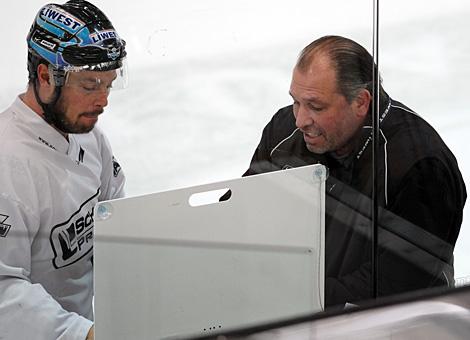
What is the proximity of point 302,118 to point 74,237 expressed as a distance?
A: 687 mm

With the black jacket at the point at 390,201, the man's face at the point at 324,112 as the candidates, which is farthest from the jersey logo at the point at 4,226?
the man's face at the point at 324,112

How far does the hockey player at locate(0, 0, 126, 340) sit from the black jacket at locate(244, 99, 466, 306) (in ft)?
1.38

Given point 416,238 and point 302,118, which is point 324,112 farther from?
point 416,238

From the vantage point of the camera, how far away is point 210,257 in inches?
85.8

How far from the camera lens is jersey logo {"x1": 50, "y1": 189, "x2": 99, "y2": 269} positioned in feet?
6.56

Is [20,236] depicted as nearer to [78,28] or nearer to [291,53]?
[78,28]

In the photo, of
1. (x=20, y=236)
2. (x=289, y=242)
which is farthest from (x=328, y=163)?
(x=20, y=236)

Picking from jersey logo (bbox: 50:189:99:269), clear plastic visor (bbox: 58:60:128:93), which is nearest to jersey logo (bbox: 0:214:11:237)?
jersey logo (bbox: 50:189:99:269)

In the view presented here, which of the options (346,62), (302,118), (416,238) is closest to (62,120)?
(302,118)

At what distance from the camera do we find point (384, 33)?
2.35 meters

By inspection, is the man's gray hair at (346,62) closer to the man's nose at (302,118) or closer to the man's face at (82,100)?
the man's nose at (302,118)

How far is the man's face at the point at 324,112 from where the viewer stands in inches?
91.0

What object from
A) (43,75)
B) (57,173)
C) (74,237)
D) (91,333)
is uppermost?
(43,75)

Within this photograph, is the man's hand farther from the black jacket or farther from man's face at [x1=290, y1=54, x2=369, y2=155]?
man's face at [x1=290, y1=54, x2=369, y2=155]
